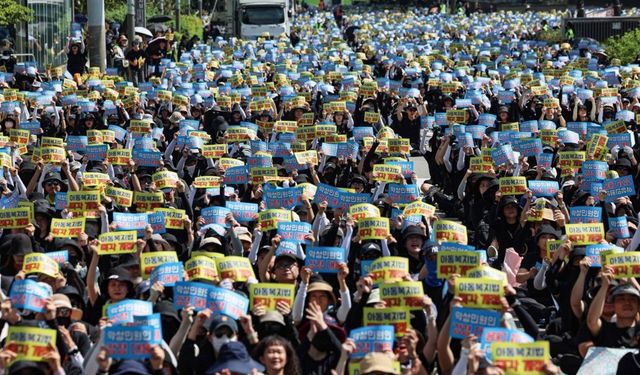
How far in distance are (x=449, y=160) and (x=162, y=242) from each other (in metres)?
6.88

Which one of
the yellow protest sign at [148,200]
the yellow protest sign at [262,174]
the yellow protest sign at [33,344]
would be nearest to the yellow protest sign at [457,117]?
the yellow protest sign at [262,174]

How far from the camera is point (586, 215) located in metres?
12.8

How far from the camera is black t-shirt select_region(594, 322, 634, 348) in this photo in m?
9.54

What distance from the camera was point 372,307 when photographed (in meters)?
9.39

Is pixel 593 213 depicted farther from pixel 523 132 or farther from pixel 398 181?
pixel 523 132

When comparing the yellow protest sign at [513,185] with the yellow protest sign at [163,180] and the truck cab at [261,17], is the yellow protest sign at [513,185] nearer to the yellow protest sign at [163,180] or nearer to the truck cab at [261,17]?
the yellow protest sign at [163,180]

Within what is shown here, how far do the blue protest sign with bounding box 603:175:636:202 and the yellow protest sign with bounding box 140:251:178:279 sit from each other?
15.9ft

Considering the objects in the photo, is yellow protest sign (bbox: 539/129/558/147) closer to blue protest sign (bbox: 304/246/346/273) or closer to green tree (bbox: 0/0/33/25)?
blue protest sign (bbox: 304/246/346/273)

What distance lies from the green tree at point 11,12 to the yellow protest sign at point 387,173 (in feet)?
60.1

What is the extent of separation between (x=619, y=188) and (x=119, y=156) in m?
5.06

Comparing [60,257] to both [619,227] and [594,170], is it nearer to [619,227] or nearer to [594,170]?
[619,227]

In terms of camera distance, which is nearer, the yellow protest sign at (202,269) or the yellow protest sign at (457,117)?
the yellow protest sign at (202,269)

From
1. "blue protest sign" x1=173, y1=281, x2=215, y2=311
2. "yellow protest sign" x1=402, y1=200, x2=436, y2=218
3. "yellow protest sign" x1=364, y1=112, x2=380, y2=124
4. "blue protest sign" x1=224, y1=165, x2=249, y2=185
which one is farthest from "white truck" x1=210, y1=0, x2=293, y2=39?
"blue protest sign" x1=173, y1=281, x2=215, y2=311

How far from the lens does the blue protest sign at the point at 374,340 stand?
333 inches
